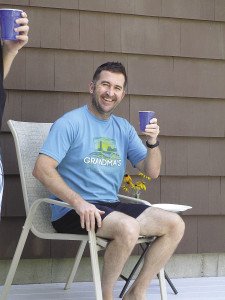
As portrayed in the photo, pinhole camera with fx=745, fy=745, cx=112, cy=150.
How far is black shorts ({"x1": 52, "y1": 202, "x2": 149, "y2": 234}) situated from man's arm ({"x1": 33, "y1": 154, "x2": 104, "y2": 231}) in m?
0.13

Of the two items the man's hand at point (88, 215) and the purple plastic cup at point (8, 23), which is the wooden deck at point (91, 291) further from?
the purple plastic cup at point (8, 23)

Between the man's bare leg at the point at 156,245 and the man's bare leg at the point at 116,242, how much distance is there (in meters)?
0.16

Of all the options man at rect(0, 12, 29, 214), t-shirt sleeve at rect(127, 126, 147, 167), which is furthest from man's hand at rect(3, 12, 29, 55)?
t-shirt sleeve at rect(127, 126, 147, 167)

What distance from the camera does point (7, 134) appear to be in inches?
159

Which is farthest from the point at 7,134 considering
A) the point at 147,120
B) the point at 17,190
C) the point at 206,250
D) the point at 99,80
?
the point at 206,250

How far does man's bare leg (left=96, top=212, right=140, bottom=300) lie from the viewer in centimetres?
317

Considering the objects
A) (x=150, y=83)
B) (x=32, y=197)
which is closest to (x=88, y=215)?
(x=32, y=197)

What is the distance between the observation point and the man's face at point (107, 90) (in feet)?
11.6

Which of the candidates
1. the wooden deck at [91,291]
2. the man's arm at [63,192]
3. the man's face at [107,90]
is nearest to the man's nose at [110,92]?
the man's face at [107,90]

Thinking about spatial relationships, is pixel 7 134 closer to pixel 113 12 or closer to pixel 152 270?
pixel 113 12

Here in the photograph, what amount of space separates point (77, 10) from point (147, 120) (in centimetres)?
112

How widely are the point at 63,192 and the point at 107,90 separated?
58 centimetres

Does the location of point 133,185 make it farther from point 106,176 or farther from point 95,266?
point 95,266

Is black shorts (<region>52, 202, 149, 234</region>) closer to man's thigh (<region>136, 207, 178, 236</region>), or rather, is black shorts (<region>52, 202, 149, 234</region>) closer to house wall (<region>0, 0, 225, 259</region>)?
man's thigh (<region>136, 207, 178, 236</region>)
